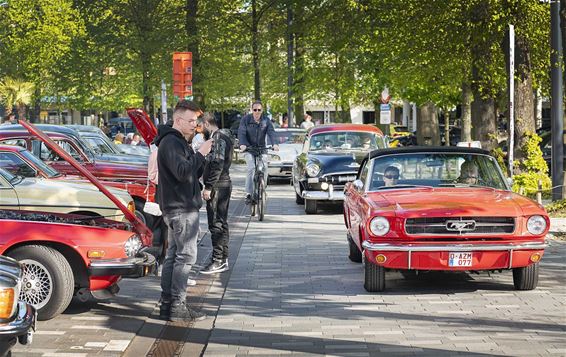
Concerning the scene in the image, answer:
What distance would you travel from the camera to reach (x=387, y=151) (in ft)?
40.5

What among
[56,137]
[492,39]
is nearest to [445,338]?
[56,137]

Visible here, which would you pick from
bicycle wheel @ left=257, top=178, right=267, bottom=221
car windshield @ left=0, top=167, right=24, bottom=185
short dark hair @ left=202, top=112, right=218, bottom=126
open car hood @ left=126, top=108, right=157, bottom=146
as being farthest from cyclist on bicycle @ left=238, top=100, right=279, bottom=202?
car windshield @ left=0, top=167, right=24, bottom=185

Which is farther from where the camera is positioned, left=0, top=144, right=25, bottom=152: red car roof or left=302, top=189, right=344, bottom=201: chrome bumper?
left=302, top=189, right=344, bottom=201: chrome bumper

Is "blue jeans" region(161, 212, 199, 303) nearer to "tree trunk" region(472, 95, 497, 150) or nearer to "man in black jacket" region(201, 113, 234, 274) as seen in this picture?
"man in black jacket" region(201, 113, 234, 274)

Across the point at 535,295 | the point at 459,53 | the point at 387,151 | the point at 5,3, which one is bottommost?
the point at 535,295

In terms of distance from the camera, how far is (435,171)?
12125 mm

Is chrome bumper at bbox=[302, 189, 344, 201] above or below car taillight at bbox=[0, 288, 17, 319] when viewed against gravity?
below

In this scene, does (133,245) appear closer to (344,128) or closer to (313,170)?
(313,170)

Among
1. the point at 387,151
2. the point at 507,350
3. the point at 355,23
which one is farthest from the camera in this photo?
the point at 355,23

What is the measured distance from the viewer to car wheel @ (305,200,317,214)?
2032 cm

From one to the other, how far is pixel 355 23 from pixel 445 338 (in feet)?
80.3

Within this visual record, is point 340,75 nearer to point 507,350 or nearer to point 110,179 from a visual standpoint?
point 110,179

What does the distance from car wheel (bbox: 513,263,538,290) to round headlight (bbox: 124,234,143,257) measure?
3.90 meters

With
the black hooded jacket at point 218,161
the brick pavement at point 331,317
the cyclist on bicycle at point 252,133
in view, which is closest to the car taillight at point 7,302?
the brick pavement at point 331,317
